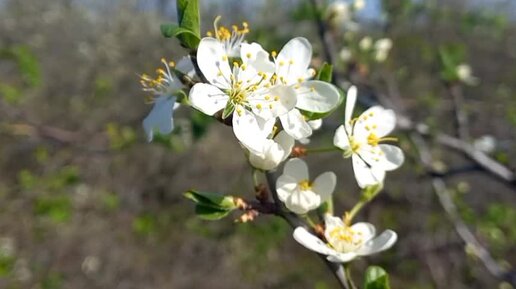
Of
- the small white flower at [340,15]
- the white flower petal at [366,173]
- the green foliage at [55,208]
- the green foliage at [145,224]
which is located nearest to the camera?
the white flower petal at [366,173]

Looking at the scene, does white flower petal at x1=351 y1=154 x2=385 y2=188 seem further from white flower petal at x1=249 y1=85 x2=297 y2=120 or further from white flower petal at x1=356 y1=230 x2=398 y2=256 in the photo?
white flower petal at x1=249 y1=85 x2=297 y2=120

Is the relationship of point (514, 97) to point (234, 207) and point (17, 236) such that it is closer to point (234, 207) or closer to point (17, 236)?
point (17, 236)

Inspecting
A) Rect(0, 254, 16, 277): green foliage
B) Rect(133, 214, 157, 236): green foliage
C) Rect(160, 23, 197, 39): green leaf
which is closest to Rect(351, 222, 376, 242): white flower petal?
Rect(160, 23, 197, 39): green leaf

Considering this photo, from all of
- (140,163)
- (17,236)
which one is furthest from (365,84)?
(140,163)

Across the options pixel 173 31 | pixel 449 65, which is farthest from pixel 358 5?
pixel 173 31

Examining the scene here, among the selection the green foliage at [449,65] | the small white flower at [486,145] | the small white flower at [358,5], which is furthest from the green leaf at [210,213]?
the small white flower at [486,145]

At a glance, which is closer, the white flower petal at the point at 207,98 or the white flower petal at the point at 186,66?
the white flower petal at the point at 207,98

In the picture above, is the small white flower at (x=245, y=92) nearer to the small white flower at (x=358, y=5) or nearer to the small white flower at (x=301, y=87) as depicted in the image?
the small white flower at (x=301, y=87)
